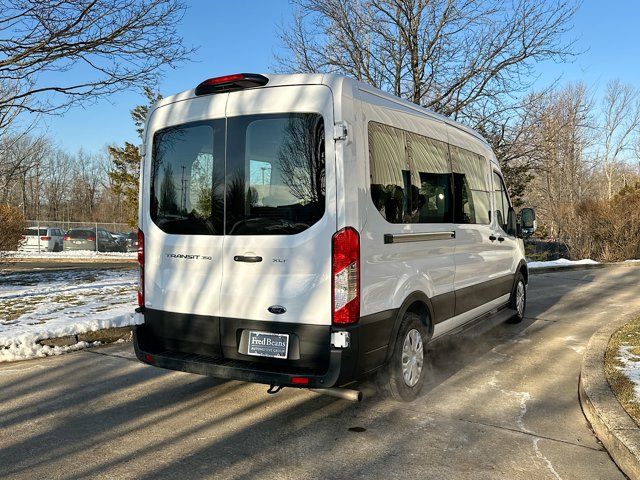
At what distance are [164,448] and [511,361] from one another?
154 inches

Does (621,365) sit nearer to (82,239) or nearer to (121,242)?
(82,239)

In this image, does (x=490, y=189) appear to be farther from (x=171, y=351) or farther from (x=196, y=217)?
(x=171, y=351)

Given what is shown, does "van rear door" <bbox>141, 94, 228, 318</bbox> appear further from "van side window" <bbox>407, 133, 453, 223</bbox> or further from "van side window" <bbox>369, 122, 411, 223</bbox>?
"van side window" <bbox>407, 133, 453, 223</bbox>

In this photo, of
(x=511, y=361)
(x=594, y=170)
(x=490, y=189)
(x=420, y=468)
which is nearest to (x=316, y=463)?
(x=420, y=468)

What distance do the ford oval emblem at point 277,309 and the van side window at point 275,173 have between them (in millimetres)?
522

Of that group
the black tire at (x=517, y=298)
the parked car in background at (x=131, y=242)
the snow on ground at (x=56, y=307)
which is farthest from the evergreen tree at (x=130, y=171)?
the black tire at (x=517, y=298)

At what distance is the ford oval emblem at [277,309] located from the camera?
355cm

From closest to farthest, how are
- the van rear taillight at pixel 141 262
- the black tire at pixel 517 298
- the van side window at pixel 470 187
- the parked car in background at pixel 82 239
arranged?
the van rear taillight at pixel 141 262 → the van side window at pixel 470 187 → the black tire at pixel 517 298 → the parked car in background at pixel 82 239

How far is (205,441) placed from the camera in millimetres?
3498

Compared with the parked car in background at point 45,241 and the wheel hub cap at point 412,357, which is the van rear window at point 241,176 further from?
the parked car in background at point 45,241

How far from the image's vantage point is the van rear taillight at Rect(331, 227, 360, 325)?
339cm

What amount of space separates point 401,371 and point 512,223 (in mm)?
3803

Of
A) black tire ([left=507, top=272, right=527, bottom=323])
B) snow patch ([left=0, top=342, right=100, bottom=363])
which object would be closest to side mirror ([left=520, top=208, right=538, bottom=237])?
black tire ([left=507, top=272, right=527, bottom=323])

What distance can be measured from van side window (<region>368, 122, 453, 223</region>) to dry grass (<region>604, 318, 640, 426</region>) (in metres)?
2.04
